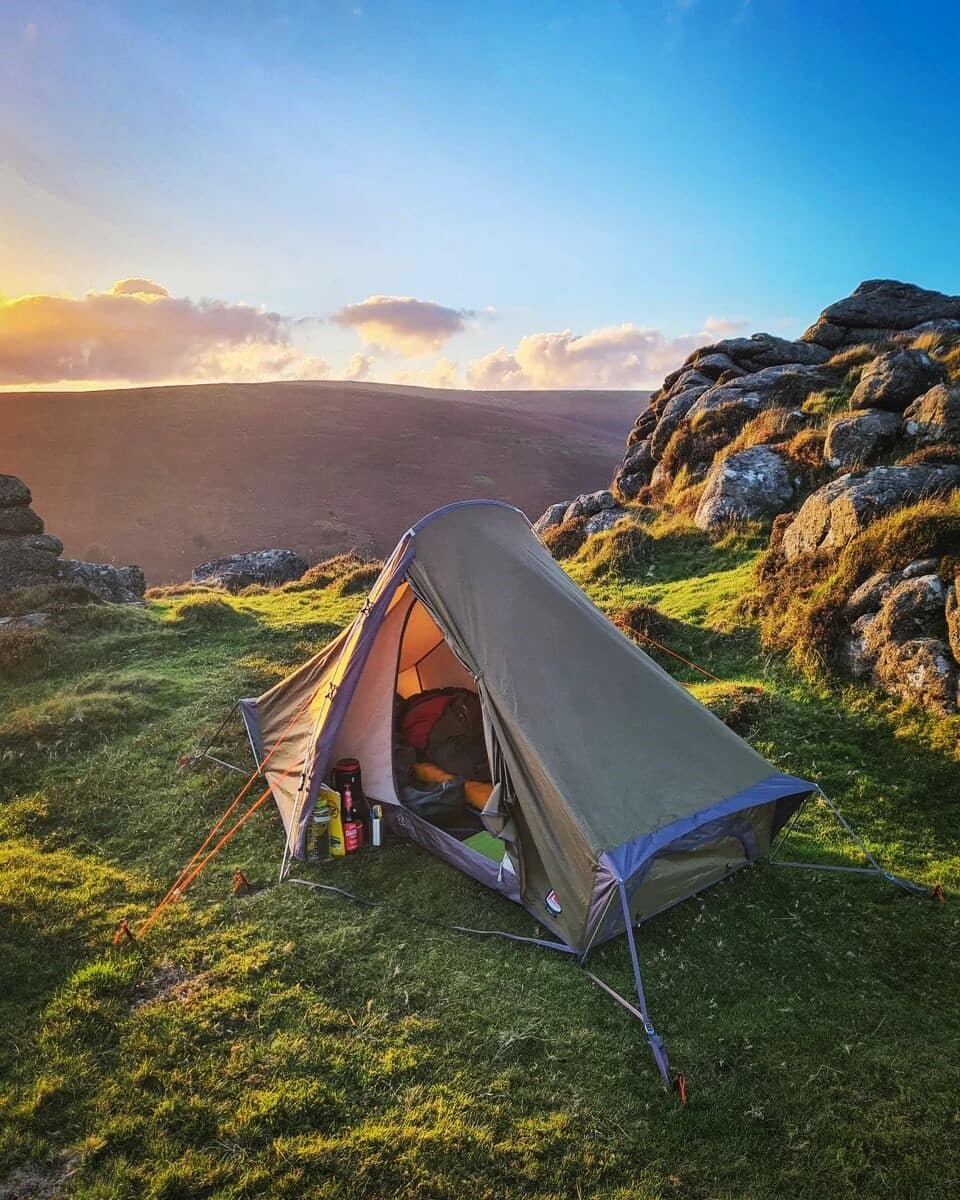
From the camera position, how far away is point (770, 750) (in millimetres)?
8430

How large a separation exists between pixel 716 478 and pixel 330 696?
12433mm

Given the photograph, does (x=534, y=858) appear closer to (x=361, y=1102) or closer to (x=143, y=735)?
(x=361, y=1102)

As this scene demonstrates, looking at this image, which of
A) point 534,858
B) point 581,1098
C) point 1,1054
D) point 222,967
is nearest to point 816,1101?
point 581,1098

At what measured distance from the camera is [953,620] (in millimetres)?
8180

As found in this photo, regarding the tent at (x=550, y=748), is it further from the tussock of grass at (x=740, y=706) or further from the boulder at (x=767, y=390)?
the boulder at (x=767, y=390)

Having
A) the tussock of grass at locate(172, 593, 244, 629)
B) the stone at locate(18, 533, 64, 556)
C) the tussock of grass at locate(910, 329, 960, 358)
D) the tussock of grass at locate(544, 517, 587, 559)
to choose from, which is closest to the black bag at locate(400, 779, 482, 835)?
the tussock of grass at locate(172, 593, 244, 629)

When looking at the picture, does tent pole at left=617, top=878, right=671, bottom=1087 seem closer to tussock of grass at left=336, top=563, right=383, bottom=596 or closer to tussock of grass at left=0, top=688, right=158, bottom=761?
tussock of grass at left=0, top=688, right=158, bottom=761

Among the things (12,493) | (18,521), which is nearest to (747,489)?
(18,521)

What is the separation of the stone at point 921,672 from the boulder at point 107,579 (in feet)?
55.3

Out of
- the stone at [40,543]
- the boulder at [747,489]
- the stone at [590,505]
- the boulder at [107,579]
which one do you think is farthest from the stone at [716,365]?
the stone at [40,543]

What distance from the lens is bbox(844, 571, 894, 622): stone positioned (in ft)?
31.1

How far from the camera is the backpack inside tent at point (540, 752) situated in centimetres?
551

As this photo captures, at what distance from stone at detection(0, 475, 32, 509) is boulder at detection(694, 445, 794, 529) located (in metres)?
16.6

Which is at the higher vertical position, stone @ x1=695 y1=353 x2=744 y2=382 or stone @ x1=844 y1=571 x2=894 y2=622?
stone @ x1=695 y1=353 x2=744 y2=382
